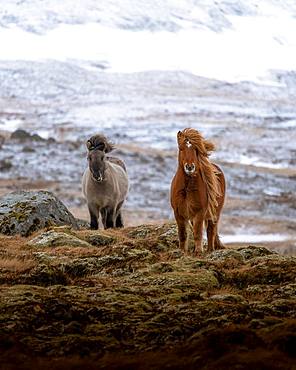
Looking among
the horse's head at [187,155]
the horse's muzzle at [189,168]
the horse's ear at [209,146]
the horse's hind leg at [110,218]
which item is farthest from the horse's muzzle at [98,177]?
the horse's muzzle at [189,168]

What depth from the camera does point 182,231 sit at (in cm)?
1477

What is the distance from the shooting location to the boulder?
18.9m

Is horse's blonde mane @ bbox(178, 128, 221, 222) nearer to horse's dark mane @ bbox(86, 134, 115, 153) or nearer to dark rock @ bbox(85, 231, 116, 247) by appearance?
dark rock @ bbox(85, 231, 116, 247)

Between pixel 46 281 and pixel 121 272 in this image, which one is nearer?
pixel 46 281

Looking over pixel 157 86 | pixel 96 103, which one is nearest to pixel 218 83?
pixel 157 86

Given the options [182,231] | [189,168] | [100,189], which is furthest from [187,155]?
[100,189]

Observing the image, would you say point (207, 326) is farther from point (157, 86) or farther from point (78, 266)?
point (157, 86)

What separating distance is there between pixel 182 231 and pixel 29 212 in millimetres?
5530

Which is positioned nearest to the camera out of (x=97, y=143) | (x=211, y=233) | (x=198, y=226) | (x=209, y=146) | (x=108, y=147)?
(x=198, y=226)

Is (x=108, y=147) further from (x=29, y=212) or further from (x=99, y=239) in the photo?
(x=99, y=239)

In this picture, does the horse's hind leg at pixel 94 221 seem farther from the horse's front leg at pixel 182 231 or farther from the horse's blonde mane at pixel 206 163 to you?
the horse's blonde mane at pixel 206 163

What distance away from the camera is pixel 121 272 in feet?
40.0

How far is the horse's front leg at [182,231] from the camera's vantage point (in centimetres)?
1457

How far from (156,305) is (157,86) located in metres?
164
